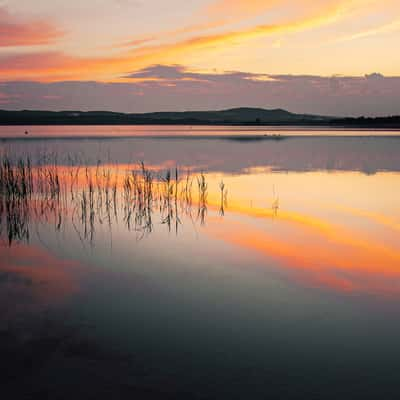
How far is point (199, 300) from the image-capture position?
5738 mm

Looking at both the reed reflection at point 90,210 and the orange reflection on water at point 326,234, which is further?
the reed reflection at point 90,210

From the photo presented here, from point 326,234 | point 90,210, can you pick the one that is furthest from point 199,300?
point 90,210

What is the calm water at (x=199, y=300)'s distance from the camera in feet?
12.8

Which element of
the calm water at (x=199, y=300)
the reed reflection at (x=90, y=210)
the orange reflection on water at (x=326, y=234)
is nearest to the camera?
the calm water at (x=199, y=300)

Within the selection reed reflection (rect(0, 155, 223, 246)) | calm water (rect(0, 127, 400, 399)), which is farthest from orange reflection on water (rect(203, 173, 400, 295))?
reed reflection (rect(0, 155, 223, 246))

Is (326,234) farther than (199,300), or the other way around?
(326,234)

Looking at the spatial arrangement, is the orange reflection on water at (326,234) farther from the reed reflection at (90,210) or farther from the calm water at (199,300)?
the reed reflection at (90,210)

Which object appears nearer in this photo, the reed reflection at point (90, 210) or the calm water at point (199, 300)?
the calm water at point (199, 300)

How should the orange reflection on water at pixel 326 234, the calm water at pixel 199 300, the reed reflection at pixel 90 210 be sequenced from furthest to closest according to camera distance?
the reed reflection at pixel 90 210 → the orange reflection on water at pixel 326 234 → the calm water at pixel 199 300

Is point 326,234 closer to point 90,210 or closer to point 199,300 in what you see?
point 199,300

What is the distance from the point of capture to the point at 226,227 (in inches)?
399

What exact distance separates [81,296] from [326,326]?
→ 3.03 m

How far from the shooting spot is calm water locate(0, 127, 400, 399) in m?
3.91

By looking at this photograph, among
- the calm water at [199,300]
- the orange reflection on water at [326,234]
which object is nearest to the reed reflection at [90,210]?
the calm water at [199,300]
